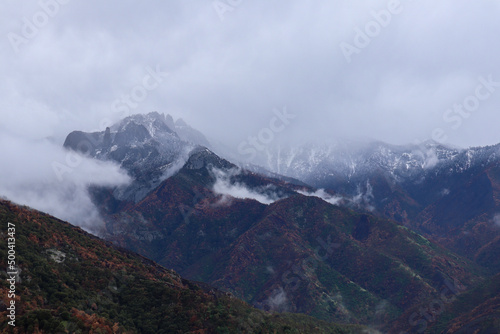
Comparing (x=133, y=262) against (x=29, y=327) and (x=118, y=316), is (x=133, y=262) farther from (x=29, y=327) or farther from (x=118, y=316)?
(x=29, y=327)

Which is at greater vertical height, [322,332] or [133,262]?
[133,262]

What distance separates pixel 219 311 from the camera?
127 meters

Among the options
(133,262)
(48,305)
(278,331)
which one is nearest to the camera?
(48,305)

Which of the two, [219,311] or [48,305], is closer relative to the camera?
[48,305]

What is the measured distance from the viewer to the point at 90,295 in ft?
353

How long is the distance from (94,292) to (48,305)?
810 inches

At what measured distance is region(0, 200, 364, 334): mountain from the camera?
84.6 metres

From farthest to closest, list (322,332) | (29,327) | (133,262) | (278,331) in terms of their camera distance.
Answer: (322,332) → (133,262) → (278,331) → (29,327)

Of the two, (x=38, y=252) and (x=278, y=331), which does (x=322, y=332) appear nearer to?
(x=278, y=331)

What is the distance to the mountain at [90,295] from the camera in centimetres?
8462

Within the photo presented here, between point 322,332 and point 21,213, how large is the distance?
142192mm

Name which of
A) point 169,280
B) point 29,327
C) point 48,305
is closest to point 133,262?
point 169,280

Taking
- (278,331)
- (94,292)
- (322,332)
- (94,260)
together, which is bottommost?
(322,332)

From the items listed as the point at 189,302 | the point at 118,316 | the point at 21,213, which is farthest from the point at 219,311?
the point at 21,213
